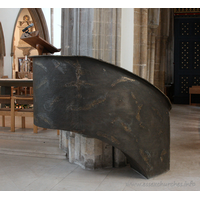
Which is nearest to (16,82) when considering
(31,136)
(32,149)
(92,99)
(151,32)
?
(31,136)

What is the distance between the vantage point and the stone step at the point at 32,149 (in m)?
3.67

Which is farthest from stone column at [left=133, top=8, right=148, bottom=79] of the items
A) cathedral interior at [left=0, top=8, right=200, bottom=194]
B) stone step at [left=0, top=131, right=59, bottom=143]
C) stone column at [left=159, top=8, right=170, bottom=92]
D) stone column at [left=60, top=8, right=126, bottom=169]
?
stone column at [left=159, top=8, right=170, bottom=92]

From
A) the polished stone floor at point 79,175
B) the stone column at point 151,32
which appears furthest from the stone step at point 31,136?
the stone column at point 151,32

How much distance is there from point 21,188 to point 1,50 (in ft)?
34.6

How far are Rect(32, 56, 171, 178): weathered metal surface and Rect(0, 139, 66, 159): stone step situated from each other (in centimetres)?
110

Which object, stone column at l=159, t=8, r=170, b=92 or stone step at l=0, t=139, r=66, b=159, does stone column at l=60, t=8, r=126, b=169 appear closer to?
stone step at l=0, t=139, r=66, b=159

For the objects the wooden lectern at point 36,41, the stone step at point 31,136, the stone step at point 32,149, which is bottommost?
the stone step at point 32,149

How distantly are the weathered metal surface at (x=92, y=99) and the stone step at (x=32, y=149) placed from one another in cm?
110

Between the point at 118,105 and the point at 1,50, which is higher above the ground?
the point at 1,50

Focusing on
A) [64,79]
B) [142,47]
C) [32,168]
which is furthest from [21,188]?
[142,47]

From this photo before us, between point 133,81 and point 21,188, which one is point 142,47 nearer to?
point 133,81

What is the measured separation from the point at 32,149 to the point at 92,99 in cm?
167

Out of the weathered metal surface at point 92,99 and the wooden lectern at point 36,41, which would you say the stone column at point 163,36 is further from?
the weathered metal surface at point 92,99

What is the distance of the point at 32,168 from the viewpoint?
322cm
